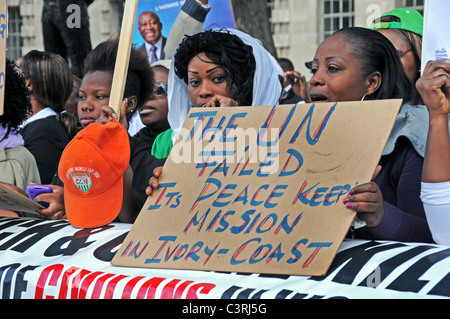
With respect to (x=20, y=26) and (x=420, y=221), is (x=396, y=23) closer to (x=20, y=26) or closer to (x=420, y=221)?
(x=420, y=221)

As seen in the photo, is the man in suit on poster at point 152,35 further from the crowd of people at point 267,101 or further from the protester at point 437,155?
the protester at point 437,155

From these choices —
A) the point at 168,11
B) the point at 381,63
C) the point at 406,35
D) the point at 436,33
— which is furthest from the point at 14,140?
the point at 168,11

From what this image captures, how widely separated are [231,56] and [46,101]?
6.40 ft

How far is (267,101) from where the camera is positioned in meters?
2.80

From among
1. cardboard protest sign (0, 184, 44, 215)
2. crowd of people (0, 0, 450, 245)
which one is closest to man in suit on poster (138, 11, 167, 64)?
crowd of people (0, 0, 450, 245)

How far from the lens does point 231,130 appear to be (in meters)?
2.03

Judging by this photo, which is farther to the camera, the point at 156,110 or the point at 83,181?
the point at 156,110

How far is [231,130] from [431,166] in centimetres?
54

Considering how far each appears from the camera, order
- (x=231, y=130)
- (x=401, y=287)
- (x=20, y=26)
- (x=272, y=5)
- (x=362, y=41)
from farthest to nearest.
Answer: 1. (x=20, y=26)
2. (x=272, y=5)
3. (x=362, y=41)
4. (x=231, y=130)
5. (x=401, y=287)

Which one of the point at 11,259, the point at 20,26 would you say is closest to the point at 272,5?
the point at 20,26

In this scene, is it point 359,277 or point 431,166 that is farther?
point 431,166

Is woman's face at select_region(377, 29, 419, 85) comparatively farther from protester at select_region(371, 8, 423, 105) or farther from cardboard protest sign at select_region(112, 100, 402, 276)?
cardboard protest sign at select_region(112, 100, 402, 276)

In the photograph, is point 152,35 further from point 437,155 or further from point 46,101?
point 437,155

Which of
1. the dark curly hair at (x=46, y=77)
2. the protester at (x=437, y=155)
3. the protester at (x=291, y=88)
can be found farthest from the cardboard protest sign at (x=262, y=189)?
→ the protester at (x=291, y=88)
